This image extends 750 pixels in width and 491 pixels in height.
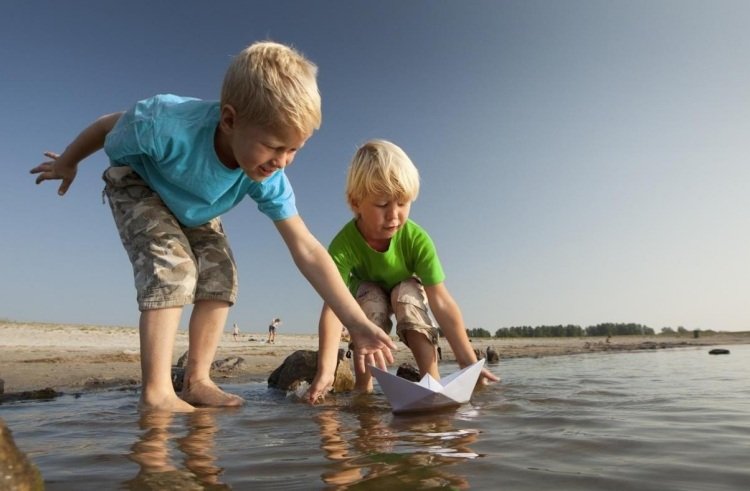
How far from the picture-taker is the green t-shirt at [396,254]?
15.1 ft

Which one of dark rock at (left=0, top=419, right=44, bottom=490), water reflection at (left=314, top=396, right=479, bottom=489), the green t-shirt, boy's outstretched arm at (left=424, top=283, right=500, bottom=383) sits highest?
the green t-shirt


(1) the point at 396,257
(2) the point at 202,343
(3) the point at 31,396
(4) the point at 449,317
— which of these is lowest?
(3) the point at 31,396

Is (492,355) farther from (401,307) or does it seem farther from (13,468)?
(13,468)

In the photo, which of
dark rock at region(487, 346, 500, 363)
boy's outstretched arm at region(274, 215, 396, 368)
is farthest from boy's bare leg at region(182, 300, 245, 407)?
dark rock at region(487, 346, 500, 363)

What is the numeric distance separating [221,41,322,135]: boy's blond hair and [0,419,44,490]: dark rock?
200cm

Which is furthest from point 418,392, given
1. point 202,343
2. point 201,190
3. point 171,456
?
point 201,190

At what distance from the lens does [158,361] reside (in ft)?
10.5

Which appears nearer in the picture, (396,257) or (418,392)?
(418,392)

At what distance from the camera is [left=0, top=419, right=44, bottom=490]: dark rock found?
1.19 meters

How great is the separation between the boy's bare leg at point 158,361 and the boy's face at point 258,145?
929 millimetres

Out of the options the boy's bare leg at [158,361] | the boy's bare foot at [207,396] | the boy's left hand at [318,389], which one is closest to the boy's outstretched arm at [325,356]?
the boy's left hand at [318,389]

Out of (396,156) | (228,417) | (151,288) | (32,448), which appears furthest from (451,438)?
(396,156)

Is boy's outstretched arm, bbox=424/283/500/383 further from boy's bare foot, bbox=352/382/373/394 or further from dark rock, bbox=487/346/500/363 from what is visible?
dark rock, bbox=487/346/500/363

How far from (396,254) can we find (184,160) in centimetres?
186
